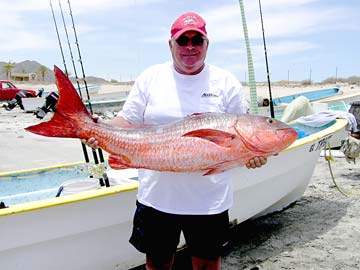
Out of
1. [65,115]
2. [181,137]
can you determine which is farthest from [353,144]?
[65,115]

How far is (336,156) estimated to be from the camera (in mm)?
9148

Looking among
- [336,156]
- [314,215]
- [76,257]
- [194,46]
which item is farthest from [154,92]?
[336,156]

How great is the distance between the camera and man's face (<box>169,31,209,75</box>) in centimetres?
261

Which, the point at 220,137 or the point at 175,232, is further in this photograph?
the point at 175,232

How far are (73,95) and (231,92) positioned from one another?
0.94 meters

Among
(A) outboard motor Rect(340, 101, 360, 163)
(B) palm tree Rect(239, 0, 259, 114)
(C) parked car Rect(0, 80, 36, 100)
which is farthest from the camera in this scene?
(C) parked car Rect(0, 80, 36, 100)

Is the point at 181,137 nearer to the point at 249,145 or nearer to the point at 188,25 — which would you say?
the point at 249,145

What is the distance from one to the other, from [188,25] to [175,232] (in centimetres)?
124

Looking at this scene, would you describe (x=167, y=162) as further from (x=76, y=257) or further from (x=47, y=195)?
(x=47, y=195)

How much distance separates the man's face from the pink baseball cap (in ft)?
0.08

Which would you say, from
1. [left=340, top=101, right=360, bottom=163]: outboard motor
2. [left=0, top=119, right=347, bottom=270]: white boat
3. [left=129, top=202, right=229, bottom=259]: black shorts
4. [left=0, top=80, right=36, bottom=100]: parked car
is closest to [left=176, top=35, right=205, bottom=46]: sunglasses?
[left=129, top=202, right=229, bottom=259]: black shorts

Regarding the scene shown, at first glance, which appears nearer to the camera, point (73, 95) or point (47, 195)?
point (73, 95)

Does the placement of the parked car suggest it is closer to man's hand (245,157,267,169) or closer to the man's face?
the man's face

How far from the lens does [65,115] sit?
8.43ft
